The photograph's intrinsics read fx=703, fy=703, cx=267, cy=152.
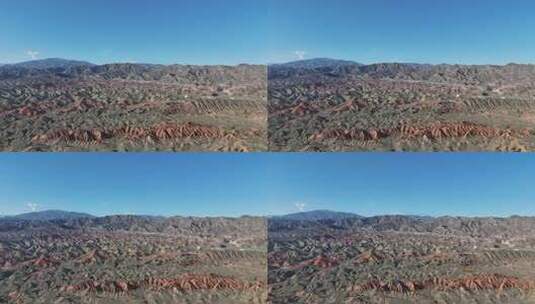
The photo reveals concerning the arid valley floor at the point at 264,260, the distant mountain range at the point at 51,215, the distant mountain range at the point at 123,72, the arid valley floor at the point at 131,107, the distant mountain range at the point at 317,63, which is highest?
the distant mountain range at the point at 317,63

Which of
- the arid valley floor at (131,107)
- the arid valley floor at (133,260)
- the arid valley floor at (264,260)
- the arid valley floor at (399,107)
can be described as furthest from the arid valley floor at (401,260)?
the arid valley floor at (131,107)

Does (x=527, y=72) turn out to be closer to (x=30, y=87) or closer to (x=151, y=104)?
(x=151, y=104)

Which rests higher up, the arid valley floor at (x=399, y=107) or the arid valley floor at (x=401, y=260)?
the arid valley floor at (x=399, y=107)

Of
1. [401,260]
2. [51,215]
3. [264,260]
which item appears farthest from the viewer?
[401,260]

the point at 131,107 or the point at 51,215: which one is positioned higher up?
the point at 131,107

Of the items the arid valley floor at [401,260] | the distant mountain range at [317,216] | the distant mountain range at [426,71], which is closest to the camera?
the distant mountain range at [317,216]

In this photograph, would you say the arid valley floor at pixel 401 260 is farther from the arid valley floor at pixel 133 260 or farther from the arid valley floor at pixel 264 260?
the arid valley floor at pixel 133 260

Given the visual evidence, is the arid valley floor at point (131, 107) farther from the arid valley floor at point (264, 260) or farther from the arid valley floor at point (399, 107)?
the arid valley floor at point (264, 260)

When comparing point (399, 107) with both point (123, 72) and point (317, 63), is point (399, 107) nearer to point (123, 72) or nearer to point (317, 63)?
point (317, 63)

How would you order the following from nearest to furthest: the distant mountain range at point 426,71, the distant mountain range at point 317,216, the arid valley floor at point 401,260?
the distant mountain range at point 317,216 → the arid valley floor at point 401,260 → the distant mountain range at point 426,71

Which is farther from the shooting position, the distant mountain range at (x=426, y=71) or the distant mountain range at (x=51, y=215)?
the distant mountain range at (x=426, y=71)

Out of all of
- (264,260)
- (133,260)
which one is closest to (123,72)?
(133,260)

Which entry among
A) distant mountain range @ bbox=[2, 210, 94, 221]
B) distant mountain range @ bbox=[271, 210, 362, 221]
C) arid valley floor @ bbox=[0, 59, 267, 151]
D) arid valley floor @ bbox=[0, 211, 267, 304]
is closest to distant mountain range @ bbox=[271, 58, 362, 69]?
arid valley floor @ bbox=[0, 59, 267, 151]
